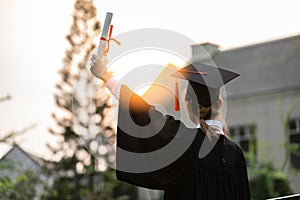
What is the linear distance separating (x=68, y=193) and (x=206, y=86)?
17270 mm

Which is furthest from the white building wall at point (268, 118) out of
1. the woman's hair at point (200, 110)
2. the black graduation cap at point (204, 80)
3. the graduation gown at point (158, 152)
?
the graduation gown at point (158, 152)

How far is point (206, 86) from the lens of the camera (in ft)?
13.8

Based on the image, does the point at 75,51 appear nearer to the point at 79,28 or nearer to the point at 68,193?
A: the point at 79,28

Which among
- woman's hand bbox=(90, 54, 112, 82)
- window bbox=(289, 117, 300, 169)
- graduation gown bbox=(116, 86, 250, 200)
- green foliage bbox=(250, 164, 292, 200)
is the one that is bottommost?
green foliage bbox=(250, 164, 292, 200)

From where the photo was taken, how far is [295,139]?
26.4 meters

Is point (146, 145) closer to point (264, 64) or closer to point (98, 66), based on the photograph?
point (98, 66)

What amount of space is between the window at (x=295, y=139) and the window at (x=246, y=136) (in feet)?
4.48

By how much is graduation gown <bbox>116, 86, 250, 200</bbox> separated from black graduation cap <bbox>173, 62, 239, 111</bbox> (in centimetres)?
25

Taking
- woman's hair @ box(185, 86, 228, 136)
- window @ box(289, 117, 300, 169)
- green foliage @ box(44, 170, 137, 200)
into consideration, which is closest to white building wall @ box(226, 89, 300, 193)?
window @ box(289, 117, 300, 169)

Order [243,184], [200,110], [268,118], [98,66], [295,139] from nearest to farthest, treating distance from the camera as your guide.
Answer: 1. [98,66]
2. [200,110]
3. [243,184]
4. [295,139]
5. [268,118]

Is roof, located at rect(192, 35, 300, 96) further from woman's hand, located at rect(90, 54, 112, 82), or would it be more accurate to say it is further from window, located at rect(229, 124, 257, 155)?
woman's hand, located at rect(90, 54, 112, 82)

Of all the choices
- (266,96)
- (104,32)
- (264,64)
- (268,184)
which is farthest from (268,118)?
(104,32)

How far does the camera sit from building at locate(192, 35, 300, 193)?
26.3 meters

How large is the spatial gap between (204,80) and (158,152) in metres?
0.60
